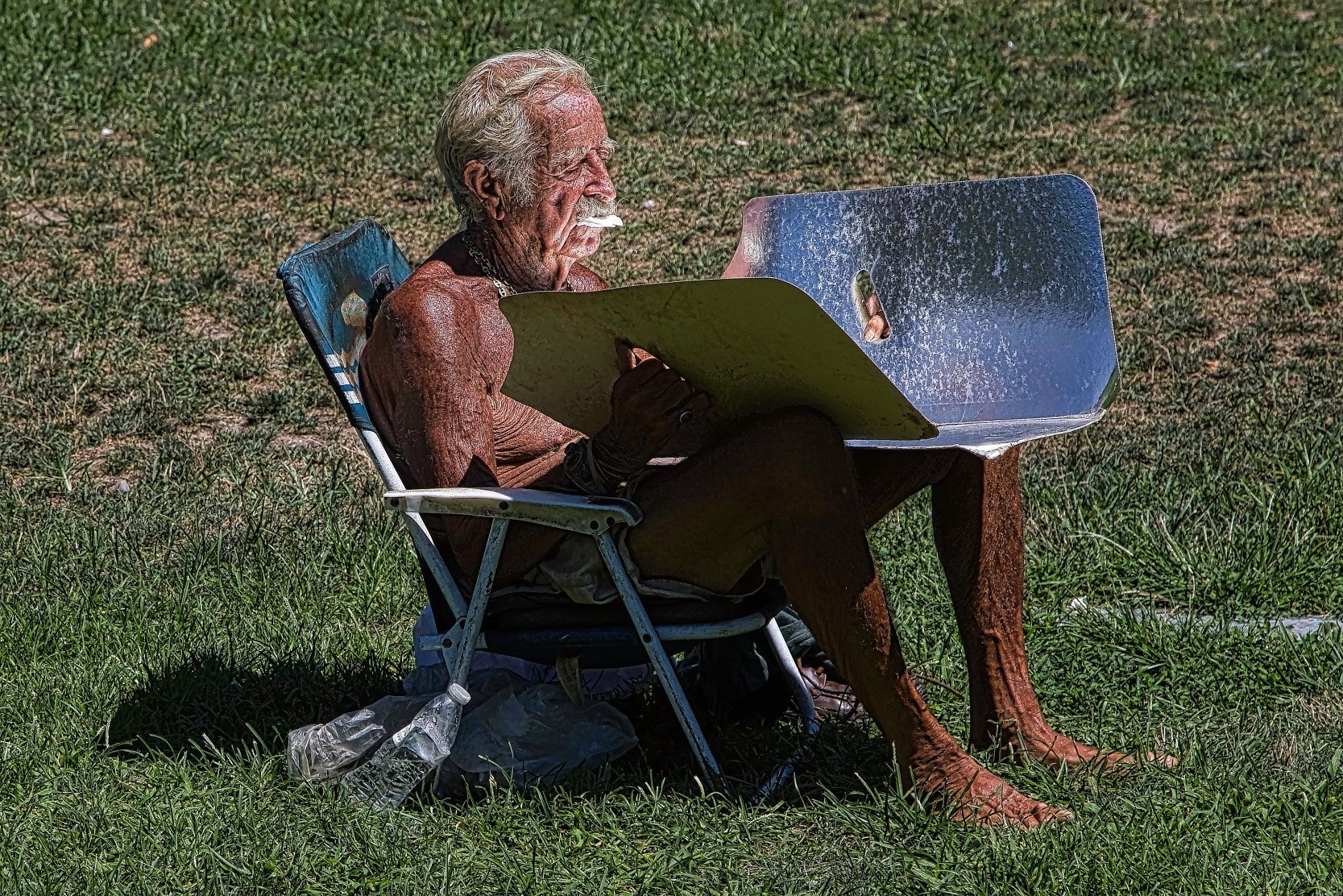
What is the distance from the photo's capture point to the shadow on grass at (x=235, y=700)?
3.54 m

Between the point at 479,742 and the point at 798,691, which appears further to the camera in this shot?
the point at 798,691

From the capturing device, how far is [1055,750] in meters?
3.31

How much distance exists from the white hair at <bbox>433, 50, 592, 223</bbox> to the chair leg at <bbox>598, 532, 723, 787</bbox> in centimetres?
73

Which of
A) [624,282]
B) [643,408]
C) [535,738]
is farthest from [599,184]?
[624,282]

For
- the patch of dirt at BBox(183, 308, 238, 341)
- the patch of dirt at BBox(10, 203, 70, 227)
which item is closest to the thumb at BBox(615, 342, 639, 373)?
the patch of dirt at BBox(183, 308, 238, 341)

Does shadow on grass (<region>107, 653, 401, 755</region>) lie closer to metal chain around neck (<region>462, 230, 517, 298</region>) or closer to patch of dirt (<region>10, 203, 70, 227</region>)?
metal chain around neck (<region>462, 230, 517, 298</region>)

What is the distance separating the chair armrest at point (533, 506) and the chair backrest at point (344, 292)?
11.1 inches

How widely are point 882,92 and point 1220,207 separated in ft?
5.51

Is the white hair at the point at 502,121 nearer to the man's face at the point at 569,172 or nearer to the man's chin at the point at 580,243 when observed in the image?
the man's face at the point at 569,172

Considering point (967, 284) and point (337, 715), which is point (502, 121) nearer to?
point (967, 284)

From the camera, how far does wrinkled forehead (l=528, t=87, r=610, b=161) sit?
10.6ft

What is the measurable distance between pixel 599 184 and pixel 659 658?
923 millimetres

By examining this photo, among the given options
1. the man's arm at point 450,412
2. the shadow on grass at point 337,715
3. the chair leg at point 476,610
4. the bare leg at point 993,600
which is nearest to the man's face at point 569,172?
the man's arm at point 450,412

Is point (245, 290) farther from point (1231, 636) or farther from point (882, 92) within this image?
point (1231, 636)
